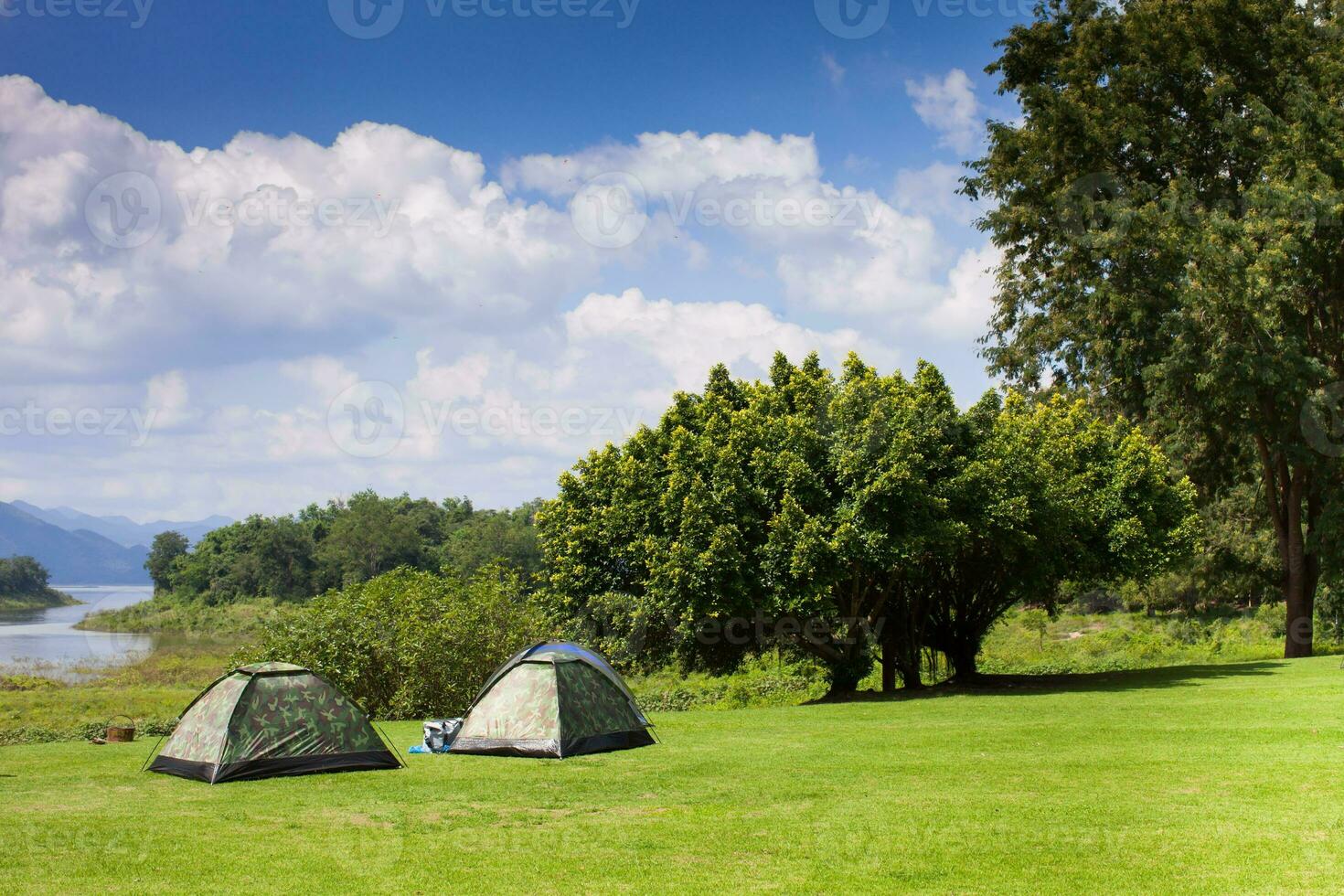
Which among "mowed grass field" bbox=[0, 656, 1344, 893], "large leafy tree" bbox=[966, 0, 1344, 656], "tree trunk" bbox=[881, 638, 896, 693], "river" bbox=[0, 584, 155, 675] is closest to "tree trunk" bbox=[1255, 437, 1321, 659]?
"large leafy tree" bbox=[966, 0, 1344, 656]

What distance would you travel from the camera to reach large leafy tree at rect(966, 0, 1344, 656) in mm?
31719

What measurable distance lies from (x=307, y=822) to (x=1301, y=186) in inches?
1253

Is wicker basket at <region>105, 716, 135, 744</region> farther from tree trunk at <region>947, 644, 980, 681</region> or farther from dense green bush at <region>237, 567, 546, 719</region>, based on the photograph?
tree trunk at <region>947, 644, 980, 681</region>

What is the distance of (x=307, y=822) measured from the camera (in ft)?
40.9

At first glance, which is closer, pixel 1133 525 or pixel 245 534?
pixel 1133 525

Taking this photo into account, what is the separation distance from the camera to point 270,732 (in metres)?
16.1

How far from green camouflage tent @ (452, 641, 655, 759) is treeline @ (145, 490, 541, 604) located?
3611 inches

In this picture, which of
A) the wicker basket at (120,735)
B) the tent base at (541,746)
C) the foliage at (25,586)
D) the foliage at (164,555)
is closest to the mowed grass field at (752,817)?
the tent base at (541,746)

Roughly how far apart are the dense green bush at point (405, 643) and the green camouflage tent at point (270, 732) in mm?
11314

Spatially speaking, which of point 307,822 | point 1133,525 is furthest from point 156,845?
point 1133,525

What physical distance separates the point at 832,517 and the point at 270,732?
14540 mm

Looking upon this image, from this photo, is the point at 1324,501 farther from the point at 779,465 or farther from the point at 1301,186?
the point at 779,465

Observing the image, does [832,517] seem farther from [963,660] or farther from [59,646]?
[59,646]

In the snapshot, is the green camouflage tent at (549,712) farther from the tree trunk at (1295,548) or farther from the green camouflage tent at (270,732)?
the tree trunk at (1295,548)
